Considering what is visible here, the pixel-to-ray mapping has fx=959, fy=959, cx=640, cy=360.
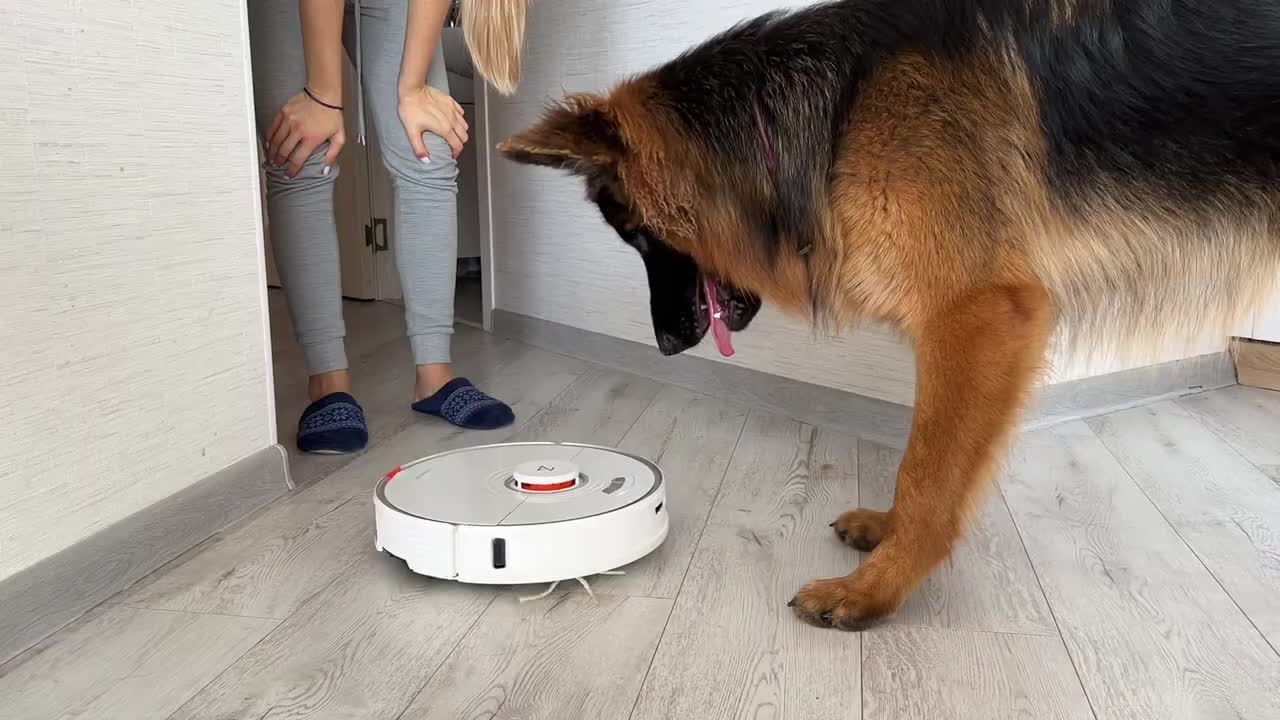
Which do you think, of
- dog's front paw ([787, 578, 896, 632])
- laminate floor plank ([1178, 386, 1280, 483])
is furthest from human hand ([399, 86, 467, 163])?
laminate floor plank ([1178, 386, 1280, 483])

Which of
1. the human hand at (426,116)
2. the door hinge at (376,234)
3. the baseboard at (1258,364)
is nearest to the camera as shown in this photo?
the human hand at (426,116)

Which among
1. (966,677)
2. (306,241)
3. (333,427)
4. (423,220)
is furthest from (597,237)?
(966,677)

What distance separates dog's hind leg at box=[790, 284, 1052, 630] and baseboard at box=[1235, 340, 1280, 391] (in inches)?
80.5

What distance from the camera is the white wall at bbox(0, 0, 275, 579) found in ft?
4.26

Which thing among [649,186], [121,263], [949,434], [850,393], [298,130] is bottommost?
[850,393]

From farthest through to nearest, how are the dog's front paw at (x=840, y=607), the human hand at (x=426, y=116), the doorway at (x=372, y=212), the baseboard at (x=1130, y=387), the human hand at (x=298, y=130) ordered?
1. the doorway at (x=372, y=212)
2. the baseboard at (x=1130, y=387)
3. the human hand at (x=426, y=116)
4. the human hand at (x=298, y=130)
5. the dog's front paw at (x=840, y=607)

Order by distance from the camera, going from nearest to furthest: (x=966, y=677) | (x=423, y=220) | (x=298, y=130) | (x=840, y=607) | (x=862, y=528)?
1. (x=966, y=677)
2. (x=840, y=607)
3. (x=862, y=528)
4. (x=298, y=130)
5. (x=423, y=220)

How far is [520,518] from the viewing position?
1.53 m

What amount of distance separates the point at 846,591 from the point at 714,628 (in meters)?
0.21

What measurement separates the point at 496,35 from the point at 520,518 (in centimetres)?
123

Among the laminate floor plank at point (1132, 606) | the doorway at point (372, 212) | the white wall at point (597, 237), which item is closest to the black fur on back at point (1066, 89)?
the laminate floor plank at point (1132, 606)

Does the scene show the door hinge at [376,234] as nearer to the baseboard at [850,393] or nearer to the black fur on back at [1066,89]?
the baseboard at [850,393]

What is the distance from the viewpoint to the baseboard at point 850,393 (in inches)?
96.3

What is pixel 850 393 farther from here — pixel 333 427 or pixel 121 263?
pixel 121 263
